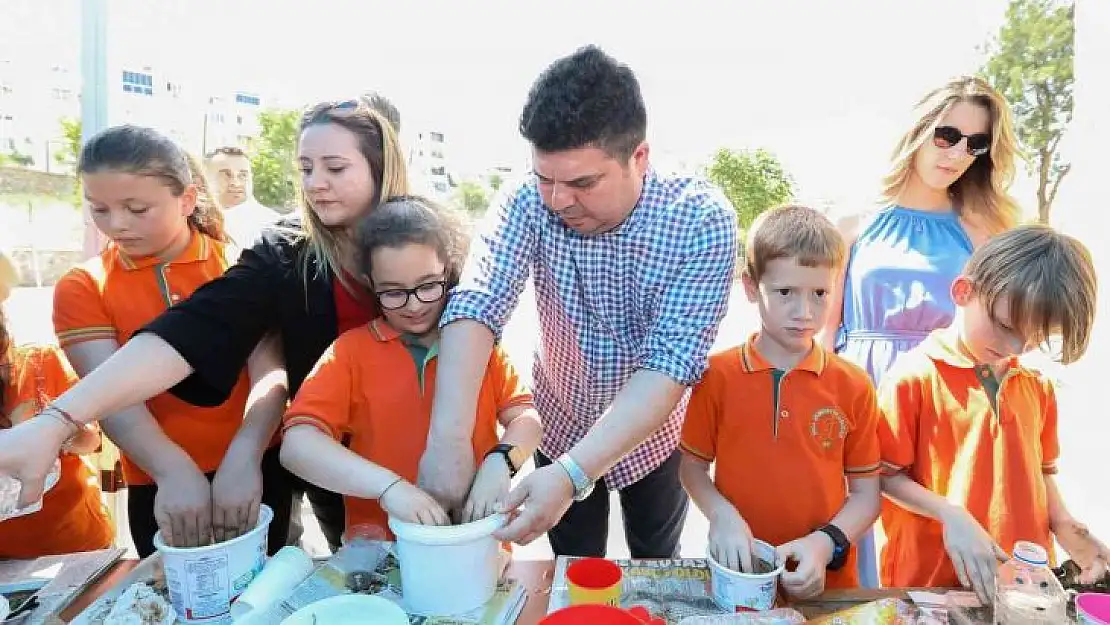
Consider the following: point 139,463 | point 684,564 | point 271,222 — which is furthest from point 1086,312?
point 139,463

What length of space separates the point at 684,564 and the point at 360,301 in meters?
0.97

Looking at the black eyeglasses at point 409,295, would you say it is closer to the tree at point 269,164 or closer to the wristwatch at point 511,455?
the wristwatch at point 511,455

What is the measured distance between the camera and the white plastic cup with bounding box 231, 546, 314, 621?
102 centimetres

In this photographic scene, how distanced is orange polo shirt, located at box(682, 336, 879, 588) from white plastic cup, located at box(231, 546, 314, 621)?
0.84 metres

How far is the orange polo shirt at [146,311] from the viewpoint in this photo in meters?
1.56

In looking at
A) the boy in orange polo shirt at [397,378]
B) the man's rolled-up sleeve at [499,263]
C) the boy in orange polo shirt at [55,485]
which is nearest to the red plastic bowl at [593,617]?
the boy in orange polo shirt at [397,378]

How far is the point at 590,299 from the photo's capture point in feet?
5.24

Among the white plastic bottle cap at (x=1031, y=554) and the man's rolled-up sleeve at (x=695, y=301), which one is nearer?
the white plastic bottle cap at (x=1031, y=554)

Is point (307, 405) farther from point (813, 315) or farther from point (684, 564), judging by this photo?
point (813, 315)

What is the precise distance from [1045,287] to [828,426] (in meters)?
0.52

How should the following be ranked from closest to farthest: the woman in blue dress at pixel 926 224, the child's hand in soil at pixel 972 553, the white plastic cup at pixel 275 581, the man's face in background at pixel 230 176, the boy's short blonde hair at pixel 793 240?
the white plastic cup at pixel 275 581
the child's hand in soil at pixel 972 553
the boy's short blonde hair at pixel 793 240
the woman in blue dress at pixel 926 224
the man's face in background at pixel 230 176

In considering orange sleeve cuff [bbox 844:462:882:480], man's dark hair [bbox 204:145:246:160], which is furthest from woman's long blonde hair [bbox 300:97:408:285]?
man's dark hair [bbox 204:145:246:160]

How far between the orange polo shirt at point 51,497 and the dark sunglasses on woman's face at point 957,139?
2.61 m

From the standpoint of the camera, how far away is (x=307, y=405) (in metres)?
1.37
